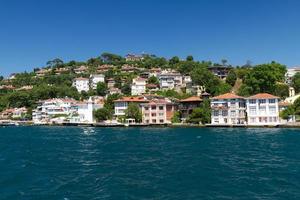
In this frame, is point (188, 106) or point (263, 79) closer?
point (188, 106)

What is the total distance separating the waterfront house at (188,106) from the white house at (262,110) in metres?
11.5

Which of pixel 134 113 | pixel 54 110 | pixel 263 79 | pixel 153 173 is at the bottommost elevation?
pixel 153 173

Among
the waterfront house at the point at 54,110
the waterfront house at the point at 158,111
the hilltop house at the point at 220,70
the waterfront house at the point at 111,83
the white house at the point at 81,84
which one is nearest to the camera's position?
the waterfront house at the point at 158,111

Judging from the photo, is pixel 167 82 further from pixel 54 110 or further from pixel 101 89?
pixel 54 110

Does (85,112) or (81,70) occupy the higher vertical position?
(81,70)

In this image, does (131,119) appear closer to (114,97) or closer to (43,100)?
(114,97)

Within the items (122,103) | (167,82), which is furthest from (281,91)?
(122,103)

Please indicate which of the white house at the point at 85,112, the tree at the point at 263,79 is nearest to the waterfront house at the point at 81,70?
the white house at the point at 85,112

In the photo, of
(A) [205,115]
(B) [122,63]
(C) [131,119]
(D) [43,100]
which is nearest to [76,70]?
(B) [122,63]

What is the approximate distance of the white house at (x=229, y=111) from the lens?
7312 cm

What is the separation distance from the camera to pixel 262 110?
7062cm

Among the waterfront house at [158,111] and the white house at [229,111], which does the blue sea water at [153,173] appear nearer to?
the white house at [229,111]

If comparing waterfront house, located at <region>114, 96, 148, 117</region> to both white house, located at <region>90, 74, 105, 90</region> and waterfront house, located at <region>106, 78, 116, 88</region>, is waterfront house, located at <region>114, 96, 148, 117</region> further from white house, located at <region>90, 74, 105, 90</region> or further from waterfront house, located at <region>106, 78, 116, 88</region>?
white house, located at <region>90, 74, 105, 90</region>

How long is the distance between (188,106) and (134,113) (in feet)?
38.2
